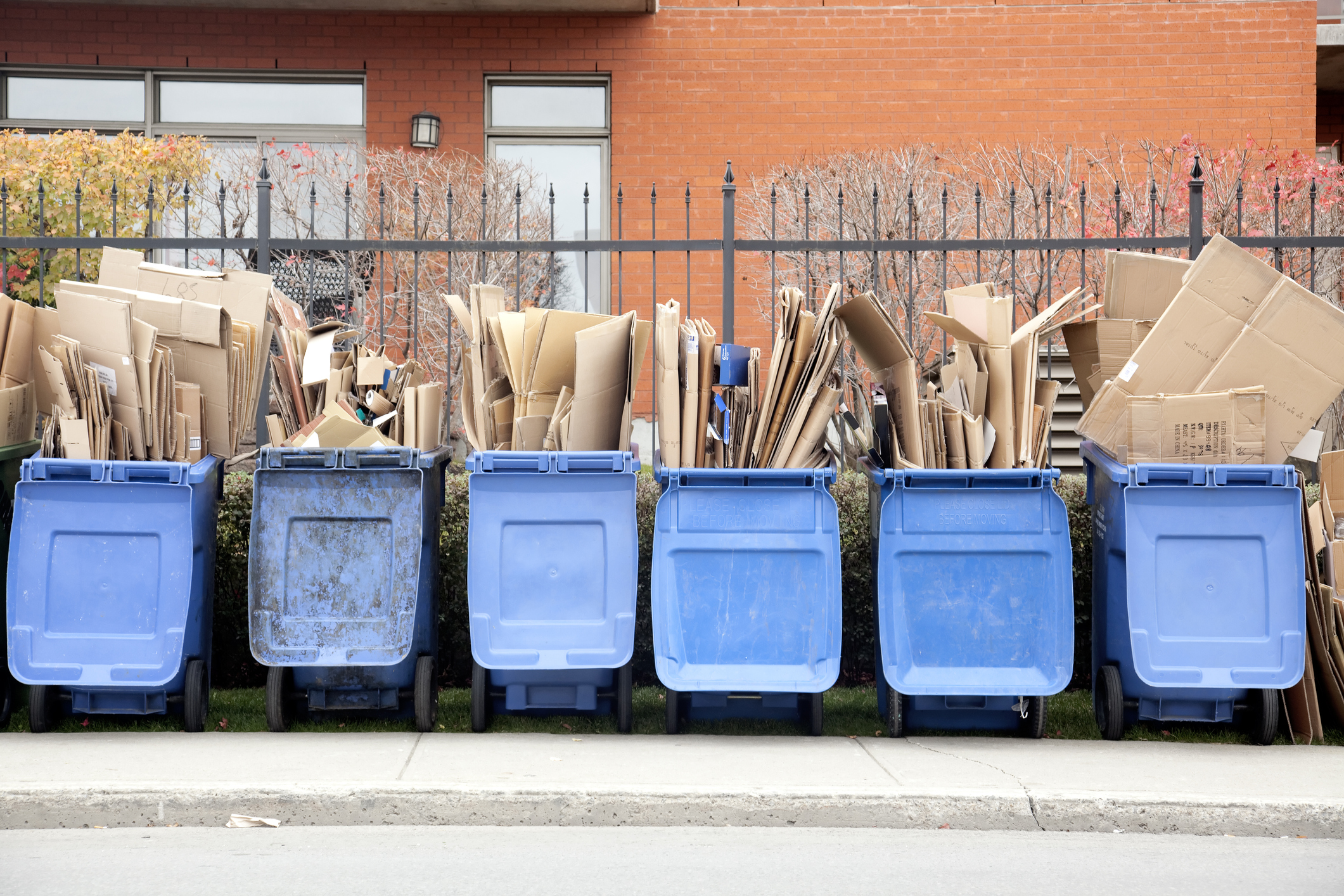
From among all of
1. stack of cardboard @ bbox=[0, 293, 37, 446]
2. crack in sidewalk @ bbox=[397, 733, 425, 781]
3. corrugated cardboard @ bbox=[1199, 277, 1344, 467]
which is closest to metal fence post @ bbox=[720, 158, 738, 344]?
corrugated cardboard @ bbox=[1199, 277, 1344, 467]

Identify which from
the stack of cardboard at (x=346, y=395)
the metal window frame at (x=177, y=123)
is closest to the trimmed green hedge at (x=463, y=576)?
the stack of cardboard at (x=346, y=395)

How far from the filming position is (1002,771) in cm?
404

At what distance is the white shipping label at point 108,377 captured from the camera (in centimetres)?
450

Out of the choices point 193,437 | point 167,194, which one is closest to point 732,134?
point 167,194

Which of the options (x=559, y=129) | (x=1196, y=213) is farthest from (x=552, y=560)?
(x=559, y=129)

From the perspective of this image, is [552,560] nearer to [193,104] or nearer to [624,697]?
[624,697]

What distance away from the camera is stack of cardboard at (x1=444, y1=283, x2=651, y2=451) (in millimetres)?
4641

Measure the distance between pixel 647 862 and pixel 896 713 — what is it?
1.48 meters

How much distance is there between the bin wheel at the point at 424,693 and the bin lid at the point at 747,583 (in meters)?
0.94

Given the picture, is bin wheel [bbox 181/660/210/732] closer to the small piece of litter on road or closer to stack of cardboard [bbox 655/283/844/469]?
the small piece of litter on road

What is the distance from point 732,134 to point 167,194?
546 centimetres

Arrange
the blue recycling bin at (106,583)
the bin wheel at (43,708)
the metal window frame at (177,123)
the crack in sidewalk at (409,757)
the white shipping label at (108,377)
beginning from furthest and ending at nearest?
1. the metal window frame at (177,123)
2. the white shipping label at (108,377)
3. the bin wheel at (43,708)
4. the blue recycling bin at (106,583)
5. the crack in sidewalk at (409,757)

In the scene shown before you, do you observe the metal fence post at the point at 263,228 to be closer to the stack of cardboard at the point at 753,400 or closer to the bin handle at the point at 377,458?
the bin handle at the point at 377,458

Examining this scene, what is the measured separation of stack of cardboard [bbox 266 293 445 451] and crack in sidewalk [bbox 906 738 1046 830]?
2333 mm
